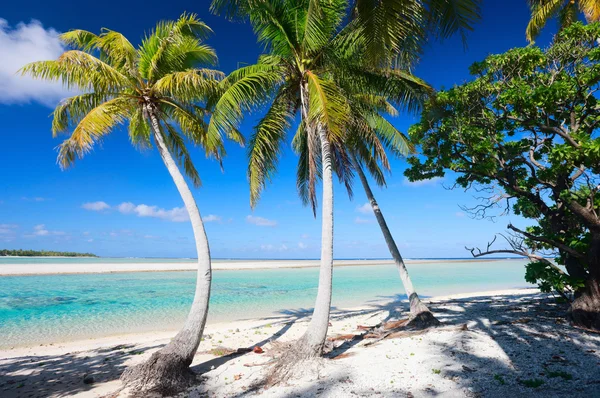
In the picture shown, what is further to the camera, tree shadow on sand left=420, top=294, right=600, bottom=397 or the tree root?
the tree root

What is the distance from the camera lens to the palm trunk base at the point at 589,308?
6.28 metres

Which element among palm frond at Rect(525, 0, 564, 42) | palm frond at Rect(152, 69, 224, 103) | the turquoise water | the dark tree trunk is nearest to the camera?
the dark tree trunk

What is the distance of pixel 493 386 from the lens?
4.31m

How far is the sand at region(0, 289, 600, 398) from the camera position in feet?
14.6

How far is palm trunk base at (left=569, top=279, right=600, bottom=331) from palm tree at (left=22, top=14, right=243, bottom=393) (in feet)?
24.8

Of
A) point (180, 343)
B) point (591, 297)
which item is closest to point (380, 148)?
point (591, 297)

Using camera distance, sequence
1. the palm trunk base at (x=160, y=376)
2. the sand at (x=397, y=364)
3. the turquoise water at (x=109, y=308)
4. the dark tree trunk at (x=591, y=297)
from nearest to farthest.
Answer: the sand at (x=397, y=364) < the palm trunk base at (x=160, y=376) < the dark tree trunk at (x=591, y=297) < the turquoise water at (x=109, y=308)

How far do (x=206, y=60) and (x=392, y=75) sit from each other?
4.84 m

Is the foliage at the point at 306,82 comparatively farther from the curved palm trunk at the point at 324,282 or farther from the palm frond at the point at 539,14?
the palm frond at the point at 539,14

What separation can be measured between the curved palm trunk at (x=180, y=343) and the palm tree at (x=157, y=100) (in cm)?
2

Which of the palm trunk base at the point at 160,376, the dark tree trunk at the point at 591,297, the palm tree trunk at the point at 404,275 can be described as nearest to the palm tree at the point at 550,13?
the dark tree trunk at the point at 591,297

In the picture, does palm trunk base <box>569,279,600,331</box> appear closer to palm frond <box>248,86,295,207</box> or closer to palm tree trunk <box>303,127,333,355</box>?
palm tree trunk <box>303,127,333,355</box>

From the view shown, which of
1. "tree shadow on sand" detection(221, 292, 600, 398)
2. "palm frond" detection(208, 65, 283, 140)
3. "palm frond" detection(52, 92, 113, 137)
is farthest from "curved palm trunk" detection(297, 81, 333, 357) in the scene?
"palm frond" detection(52, 92, 113, 137)

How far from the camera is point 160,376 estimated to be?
5461 millimetres
